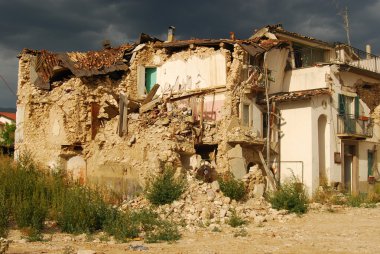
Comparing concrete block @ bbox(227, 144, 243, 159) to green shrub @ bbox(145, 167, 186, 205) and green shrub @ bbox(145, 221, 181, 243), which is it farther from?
green shrub @ bbox(145, 221, 181, 243)

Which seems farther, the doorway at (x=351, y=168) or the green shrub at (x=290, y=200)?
the doorway at (x=351, y=168)

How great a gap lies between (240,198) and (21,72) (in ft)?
45.5

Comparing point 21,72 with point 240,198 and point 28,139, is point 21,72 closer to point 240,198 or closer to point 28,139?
point 28,139

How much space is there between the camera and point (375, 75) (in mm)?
28125

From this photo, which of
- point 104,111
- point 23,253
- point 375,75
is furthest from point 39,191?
point 375,75

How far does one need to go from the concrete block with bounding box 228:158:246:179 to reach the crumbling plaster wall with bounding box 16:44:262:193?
0.40 m

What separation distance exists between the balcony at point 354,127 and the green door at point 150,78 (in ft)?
32.7

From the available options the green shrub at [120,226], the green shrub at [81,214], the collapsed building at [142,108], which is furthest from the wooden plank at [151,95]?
the green shrub at [120,226]

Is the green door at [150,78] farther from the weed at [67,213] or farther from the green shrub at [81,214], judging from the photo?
the green shrub at [81,214]

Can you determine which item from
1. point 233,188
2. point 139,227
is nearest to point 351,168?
point 233,188

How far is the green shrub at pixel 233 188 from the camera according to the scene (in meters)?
20.5

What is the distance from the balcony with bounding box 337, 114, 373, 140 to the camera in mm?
25688

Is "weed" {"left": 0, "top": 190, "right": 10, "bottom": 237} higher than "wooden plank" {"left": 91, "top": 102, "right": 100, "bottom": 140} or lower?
lower

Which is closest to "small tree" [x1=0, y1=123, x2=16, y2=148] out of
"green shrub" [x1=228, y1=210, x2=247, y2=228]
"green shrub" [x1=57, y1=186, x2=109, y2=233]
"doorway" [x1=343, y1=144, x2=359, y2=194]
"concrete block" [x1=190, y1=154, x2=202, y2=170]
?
"concrete block" [x1=190, y1=154, x2=202, y2=170]
